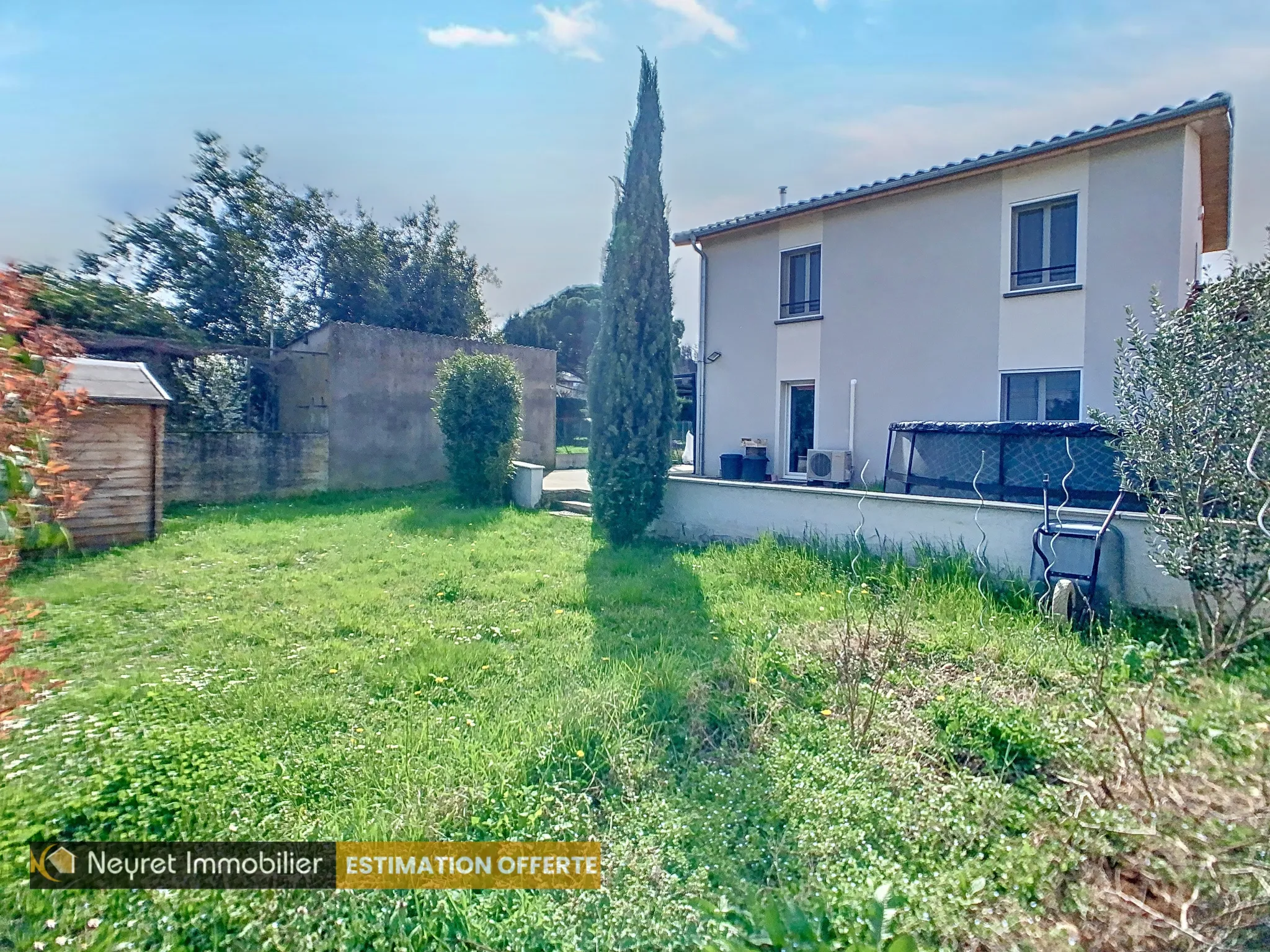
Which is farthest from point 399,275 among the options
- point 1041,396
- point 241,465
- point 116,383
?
point 1041,396

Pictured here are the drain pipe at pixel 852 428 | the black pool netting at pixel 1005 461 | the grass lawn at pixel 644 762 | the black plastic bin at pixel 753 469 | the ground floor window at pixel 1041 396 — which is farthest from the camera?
the black plastic bin at pixel 753 469

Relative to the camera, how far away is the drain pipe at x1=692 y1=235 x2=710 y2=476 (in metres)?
13.3

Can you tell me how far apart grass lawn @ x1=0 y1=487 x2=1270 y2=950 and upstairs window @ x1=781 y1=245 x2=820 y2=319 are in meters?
7.65

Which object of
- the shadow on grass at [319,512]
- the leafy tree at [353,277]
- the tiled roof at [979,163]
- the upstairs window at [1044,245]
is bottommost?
the shadow on grass at [319,512]

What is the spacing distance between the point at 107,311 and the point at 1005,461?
18695 mm

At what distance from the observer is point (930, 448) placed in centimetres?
955

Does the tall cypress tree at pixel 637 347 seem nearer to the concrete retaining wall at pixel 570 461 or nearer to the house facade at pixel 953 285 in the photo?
the house facade at pixel 953 285

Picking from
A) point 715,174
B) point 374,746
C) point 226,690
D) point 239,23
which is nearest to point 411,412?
point 715,174

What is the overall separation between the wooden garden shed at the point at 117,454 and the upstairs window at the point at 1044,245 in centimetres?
1252

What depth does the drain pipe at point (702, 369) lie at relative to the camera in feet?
43.5

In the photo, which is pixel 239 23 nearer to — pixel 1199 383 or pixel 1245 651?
pixel 1199 383
